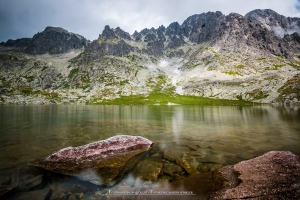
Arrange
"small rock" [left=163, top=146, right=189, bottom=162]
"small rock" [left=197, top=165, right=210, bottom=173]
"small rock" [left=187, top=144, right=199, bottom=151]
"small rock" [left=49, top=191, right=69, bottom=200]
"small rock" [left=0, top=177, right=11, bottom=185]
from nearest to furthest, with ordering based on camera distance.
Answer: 1. "small rock" [left=49, top=191, right=69, bottom=200]
2. "small rock" [left=0, top=177, right=11, bottom=185]
3. "small rock" [left=197, top=165, right=210, bottom=173]
4. "small rock" [left=163, top=146, right=189, bottom=162]
5. "small rock" [left=187, top=144, right=199, bottom=151]

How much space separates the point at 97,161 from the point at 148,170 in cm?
458

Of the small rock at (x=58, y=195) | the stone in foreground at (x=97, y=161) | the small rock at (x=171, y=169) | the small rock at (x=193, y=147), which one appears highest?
the stone in foreground at (x=97, y=161)

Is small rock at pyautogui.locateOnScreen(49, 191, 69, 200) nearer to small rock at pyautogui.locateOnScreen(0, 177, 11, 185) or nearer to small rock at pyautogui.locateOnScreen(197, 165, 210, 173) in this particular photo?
small rock at pyautogui.locateOnScreen(0, 177, 11, 185)

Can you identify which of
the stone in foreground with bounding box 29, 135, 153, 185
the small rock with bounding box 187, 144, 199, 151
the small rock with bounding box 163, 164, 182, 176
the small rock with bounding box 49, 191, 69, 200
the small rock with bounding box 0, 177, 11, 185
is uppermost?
the stone in foreground with bounding box 29, 135, 153, 185

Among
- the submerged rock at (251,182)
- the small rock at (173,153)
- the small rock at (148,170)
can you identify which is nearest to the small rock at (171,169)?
the small rock at (148,170)

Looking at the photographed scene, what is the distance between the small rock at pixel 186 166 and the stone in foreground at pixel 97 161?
3953 millimetres

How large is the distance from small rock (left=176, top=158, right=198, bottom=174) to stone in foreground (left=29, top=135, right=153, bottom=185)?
395 centimetres

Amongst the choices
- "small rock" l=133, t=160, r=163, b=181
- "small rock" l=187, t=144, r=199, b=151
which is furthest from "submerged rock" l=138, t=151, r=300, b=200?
"small rock" l=187, t=144, r=199, b=151

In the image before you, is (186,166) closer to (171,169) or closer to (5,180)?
(171,169)

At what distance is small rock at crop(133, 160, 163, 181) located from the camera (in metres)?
13.2

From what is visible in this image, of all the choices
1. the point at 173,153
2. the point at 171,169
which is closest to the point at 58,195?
the point at 171,169

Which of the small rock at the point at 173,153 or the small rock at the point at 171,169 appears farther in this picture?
the small rock at the point at 173,153

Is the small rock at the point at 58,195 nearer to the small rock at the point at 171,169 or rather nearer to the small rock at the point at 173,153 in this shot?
the small rock at the point at 171,169

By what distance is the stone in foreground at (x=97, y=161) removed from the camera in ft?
42.6
